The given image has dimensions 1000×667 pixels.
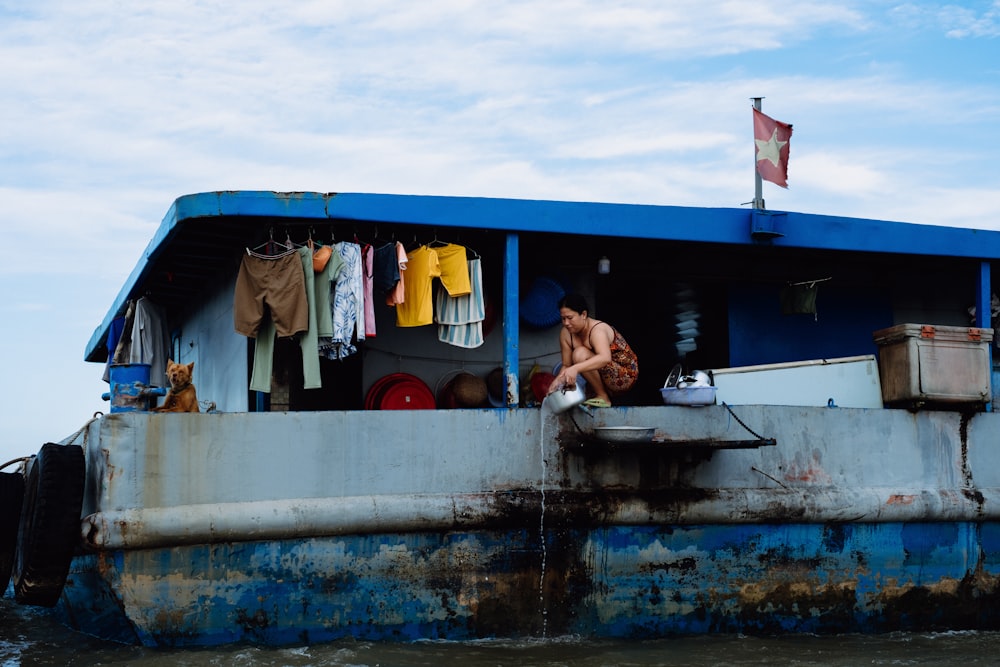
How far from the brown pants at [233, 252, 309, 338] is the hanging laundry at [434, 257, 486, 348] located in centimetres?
108

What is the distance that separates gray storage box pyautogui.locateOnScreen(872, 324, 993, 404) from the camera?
27.4ft

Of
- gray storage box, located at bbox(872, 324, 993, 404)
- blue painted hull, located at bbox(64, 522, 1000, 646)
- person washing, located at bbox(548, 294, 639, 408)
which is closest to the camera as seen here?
blue painted hull, located at bbox(64, 522, 1000, 646)

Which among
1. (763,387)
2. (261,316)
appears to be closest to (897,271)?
(763,387)

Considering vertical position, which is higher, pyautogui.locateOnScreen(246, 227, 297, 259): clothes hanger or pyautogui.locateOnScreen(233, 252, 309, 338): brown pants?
pyautogui.locateOnScreen(246, 227, 297, 259): clothes hanger

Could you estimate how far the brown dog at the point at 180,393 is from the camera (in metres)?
7.45

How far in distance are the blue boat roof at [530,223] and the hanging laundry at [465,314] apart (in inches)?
20.0

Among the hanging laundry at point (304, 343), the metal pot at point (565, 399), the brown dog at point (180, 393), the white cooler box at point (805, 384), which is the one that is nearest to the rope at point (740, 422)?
the white cooler box at point (805, 384)

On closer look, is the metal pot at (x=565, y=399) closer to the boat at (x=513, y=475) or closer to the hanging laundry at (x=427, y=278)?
the boat at (x=513, y=475)

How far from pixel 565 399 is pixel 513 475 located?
572 mm

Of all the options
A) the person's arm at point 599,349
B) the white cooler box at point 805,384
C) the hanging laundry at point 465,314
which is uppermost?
the hanging laundry at point 465,314

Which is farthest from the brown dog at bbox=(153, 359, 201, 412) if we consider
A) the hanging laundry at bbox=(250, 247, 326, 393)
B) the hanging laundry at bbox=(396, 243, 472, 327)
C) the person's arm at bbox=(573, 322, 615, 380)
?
the person's arm at bbox=(573, 322, 615, 380)

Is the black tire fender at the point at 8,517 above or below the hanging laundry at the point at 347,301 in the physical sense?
below

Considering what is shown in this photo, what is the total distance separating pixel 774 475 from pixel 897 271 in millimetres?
3475

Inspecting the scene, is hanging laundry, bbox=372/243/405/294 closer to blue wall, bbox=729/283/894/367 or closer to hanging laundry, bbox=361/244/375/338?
hanging laundry, bbox=361/244/375/338
